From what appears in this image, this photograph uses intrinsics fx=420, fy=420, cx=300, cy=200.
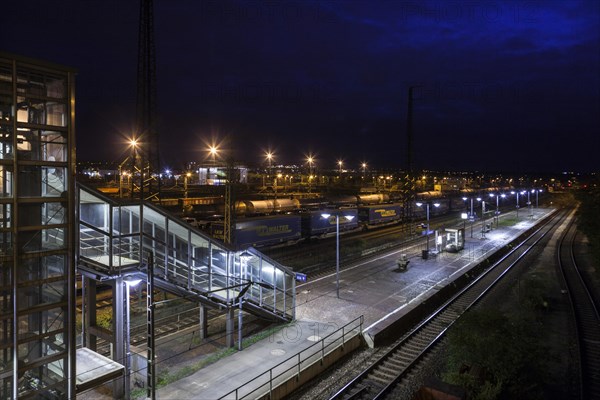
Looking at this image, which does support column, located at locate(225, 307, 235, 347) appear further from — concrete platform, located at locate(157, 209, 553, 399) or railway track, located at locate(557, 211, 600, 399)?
railway track, located at locate(557, 211, 600, 399)

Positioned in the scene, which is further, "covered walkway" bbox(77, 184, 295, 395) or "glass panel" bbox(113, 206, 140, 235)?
"glass panel" bbox(113, 206, 140, 235)

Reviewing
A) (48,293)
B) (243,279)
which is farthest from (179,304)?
(48,293)

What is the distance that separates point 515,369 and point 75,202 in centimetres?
1407

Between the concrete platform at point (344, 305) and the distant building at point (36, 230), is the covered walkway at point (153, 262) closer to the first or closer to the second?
the distant building at point (36, 230)

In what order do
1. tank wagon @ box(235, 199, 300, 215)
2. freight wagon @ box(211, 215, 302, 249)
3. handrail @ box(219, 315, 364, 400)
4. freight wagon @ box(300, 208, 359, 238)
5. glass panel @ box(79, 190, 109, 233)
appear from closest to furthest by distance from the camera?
glass panel @ box(79, 190, 109, 233)
handrail @ box(219, 315, 364, 400)
freight wagon @ box(211, 215, 302, 249)
freight wagon @ box(300, 208, 359, 238)
tank wagon @ box(235, 199, 300, 215)

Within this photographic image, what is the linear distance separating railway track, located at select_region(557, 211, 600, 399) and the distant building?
1651 cm

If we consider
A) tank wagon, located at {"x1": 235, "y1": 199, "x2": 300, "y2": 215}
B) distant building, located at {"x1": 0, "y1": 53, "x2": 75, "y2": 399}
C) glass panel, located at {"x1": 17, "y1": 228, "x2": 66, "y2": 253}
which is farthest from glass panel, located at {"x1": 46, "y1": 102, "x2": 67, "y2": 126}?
tank wagon, located at {"x1": 235, "y1": 199, "x2": 300, "y2": 215}

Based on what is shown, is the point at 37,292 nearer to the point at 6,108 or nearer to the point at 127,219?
the point at 127,219

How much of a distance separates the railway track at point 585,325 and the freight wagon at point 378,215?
861 inches

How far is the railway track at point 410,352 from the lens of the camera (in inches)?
562

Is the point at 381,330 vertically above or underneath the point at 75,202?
underneath

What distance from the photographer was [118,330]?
13.2m

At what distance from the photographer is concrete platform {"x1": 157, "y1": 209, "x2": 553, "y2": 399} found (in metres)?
14.0

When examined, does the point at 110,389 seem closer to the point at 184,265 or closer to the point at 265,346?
the point at 184,265
